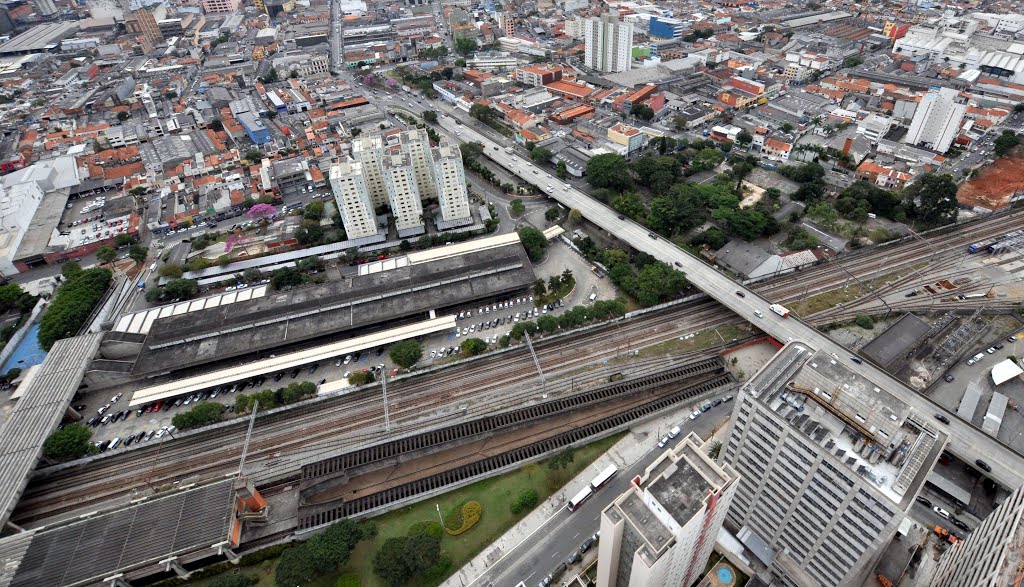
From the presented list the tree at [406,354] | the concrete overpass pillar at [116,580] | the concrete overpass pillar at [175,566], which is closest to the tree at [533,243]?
the tree at [406,354]

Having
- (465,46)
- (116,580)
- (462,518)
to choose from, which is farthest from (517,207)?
(465,46)

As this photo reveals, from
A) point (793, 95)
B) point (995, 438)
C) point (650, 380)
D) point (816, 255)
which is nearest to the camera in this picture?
point (995, 438)

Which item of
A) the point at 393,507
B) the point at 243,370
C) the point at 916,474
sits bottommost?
the point at 393,507

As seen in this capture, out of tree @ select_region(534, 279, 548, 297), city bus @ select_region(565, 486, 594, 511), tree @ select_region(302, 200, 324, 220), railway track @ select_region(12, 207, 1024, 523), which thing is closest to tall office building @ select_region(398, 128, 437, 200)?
tree @ select_region(302, 200, 324, 220)

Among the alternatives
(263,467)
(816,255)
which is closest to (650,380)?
(816,255)

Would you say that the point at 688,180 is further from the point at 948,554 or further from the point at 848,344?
the point at 948,554

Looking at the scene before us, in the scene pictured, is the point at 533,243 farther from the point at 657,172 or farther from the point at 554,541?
the point at 554,541
